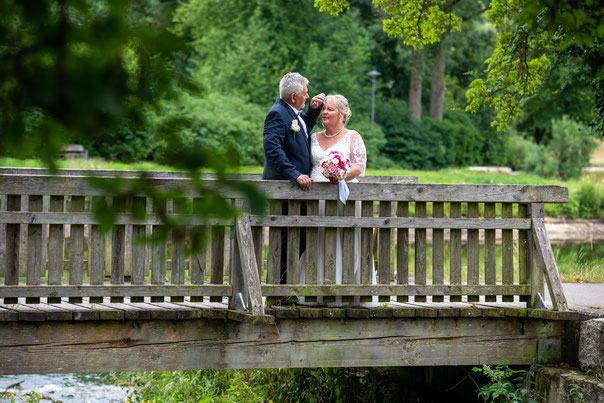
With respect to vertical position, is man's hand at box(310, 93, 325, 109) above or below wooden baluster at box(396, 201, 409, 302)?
above

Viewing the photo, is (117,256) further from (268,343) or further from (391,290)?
(391,290)

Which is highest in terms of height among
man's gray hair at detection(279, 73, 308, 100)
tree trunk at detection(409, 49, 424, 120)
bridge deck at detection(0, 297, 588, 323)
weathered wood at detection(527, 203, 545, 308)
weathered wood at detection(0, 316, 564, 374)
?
tree trunk at detection(409, 49, 424, 120)

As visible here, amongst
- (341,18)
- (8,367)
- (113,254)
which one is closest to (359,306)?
(113,254)

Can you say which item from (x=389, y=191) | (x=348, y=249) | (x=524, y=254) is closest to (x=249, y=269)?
(x=348, y=249)

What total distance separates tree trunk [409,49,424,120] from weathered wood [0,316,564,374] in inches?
1393

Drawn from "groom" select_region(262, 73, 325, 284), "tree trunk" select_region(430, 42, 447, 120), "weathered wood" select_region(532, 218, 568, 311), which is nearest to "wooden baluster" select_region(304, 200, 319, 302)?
"groom" select_region(262, 73, 325, 284)

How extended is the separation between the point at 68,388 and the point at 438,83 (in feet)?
124

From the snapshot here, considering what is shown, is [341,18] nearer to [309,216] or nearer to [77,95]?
[309,216]

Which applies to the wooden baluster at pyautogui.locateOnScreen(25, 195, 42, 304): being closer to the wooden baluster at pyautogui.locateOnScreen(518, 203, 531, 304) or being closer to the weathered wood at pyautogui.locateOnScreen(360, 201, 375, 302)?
the weathered wood at pyautogui.locateOnScreen(360, 201, 375, 302)

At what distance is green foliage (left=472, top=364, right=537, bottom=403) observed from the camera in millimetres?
6193

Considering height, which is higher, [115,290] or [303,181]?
[303,181]

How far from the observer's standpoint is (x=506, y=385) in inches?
250

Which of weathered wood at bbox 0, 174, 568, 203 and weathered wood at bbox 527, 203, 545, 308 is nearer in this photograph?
weathered wood at bbox 0, 174, 568, 203

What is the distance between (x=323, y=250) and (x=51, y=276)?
1962 mm
